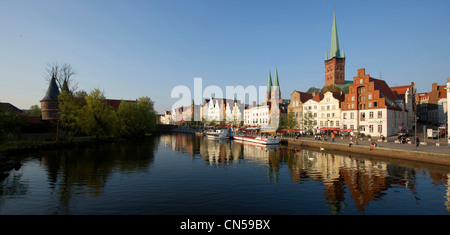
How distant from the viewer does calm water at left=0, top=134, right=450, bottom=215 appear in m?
14.1

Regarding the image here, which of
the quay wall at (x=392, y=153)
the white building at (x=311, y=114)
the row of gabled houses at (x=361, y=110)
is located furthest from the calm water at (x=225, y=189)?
the white building at (x=311, y=114)

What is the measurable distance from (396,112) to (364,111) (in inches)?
285

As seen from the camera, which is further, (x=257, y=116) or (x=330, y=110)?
(x=257, y=116)

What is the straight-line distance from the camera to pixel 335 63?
456ft

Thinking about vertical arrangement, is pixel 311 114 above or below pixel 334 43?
below

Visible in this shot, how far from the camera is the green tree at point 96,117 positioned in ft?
172

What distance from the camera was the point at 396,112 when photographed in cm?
5700

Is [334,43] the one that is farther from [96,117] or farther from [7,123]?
[7,123]

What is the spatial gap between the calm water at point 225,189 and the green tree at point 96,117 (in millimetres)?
26996

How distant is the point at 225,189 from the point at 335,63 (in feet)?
468

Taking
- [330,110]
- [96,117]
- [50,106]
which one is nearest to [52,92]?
[50,106]
